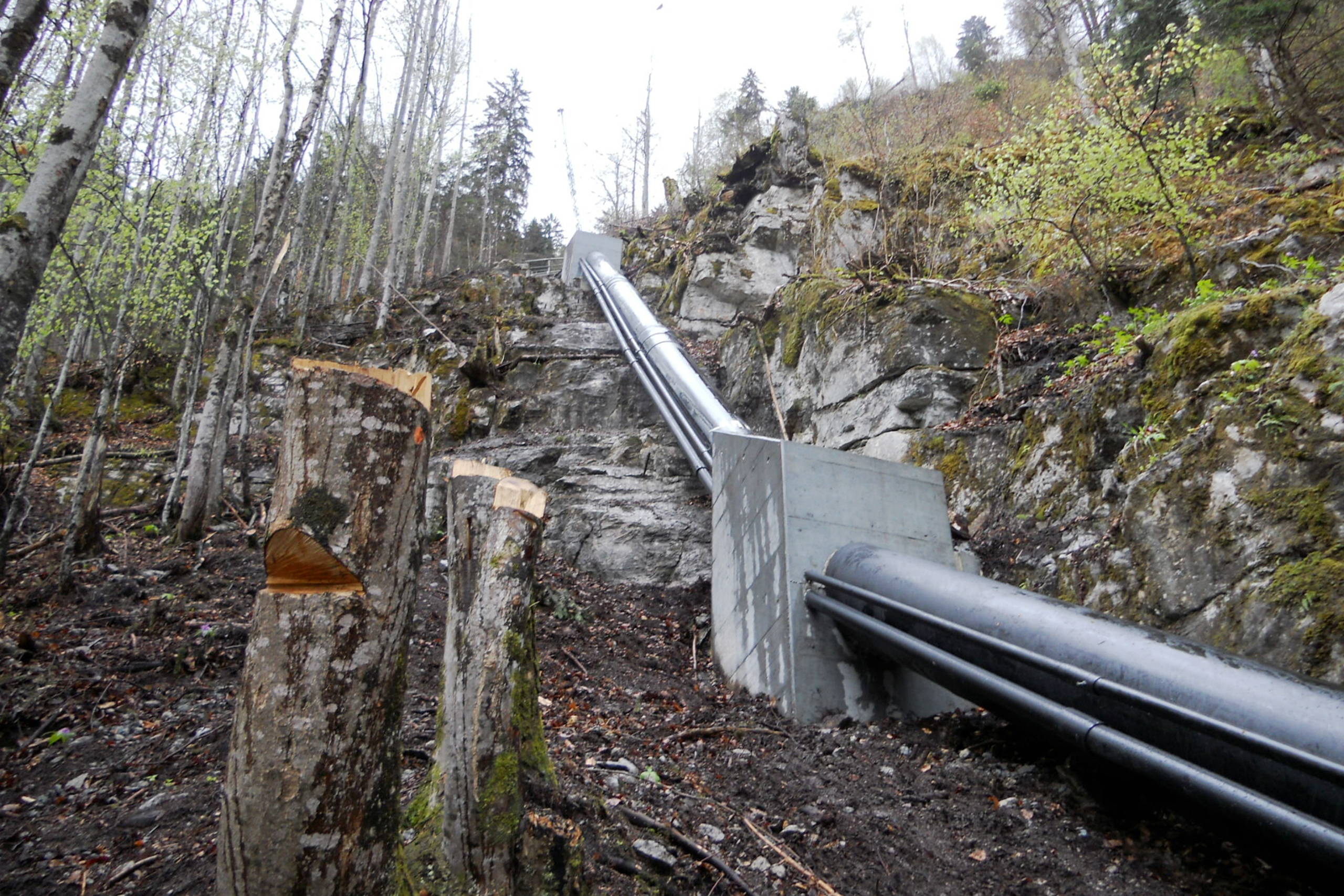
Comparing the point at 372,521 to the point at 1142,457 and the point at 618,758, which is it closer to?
the point at 618,758

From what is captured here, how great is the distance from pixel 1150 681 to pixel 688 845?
5.95 feet

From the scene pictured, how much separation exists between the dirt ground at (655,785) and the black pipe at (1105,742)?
281 millimetres

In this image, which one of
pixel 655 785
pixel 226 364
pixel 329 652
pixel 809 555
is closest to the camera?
pixel 329 652

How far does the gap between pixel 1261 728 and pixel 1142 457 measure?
2.56 m

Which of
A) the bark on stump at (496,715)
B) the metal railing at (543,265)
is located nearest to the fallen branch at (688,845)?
the bark on stump at (496,715)

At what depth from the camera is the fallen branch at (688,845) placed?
8.38 feet

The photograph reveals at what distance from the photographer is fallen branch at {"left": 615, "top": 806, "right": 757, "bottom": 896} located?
255cm

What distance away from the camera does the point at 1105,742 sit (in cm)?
257

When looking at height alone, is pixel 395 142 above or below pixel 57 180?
above

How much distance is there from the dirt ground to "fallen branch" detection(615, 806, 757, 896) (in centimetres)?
1

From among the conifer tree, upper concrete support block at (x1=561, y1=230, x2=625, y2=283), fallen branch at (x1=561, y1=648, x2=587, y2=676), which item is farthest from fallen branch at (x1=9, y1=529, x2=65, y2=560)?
the conifer tree

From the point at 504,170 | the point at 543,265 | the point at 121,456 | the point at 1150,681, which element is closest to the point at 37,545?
the point at 121,456

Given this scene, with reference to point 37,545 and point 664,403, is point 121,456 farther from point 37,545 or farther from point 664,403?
point 664,403

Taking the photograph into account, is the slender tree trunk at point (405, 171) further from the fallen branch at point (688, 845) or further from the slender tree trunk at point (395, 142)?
the fallen branch at point (688, 845)
